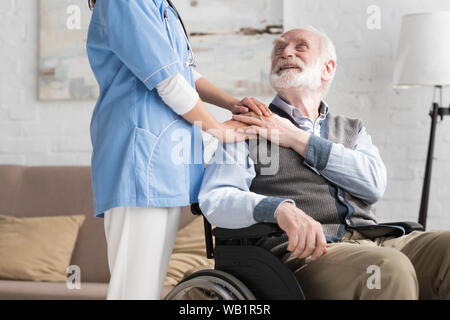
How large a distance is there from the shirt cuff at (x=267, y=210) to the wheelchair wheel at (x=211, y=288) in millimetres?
156

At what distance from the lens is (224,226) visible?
1444 millimetres

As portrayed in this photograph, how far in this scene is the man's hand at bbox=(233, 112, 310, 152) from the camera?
159 centimetres

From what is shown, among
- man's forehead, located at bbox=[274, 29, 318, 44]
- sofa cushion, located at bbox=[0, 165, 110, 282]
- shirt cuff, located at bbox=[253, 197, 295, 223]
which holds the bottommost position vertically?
sofa cushion, located at bbox=[0, 165, 110, 282]

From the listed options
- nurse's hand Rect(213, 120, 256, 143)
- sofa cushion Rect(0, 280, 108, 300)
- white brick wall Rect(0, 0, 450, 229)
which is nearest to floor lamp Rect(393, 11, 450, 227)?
white brick wall Rect(0, 0, 450, 229)

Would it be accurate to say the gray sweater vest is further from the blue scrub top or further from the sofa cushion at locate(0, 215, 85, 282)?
the sofa cushion at locate(0, 215, 85, 282)

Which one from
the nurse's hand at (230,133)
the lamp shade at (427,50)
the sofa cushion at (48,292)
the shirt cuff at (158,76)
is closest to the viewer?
the shirt cuff at (158,76)

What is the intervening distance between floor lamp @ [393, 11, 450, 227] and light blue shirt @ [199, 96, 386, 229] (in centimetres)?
118

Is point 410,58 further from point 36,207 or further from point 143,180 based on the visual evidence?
→ point 36,207

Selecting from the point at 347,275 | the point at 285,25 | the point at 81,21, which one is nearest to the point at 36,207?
the point at 81,21

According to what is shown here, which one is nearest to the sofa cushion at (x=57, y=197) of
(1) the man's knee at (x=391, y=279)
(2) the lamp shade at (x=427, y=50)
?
(2) the lamp shade at (x=427, y=50)

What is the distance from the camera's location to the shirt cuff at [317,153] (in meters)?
1.57

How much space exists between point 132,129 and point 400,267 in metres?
0.70

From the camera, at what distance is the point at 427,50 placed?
8.88ft

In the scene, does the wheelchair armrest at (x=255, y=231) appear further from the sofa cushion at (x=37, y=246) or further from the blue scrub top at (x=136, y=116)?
the sofa cushion at (x=37, y=246)
